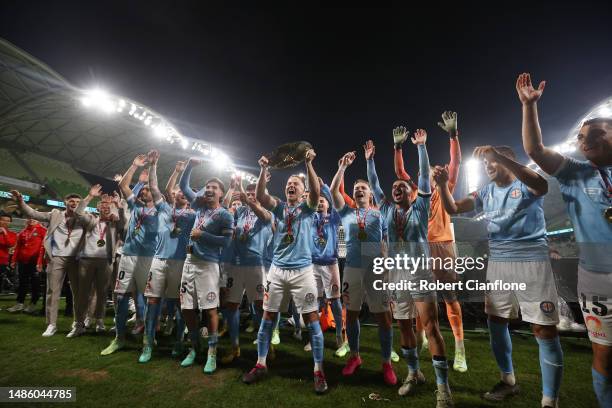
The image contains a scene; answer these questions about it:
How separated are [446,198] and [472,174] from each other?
2261 cm

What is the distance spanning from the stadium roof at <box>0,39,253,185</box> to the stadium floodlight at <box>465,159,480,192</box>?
22.0 m

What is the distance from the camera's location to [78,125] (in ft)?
81.4

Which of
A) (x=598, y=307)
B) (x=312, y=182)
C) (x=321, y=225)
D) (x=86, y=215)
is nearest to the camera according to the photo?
(x=598, y=307)

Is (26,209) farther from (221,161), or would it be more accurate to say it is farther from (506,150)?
→ (221,161)

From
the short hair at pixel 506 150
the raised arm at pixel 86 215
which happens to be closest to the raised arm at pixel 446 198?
the short hair at pixel 506 150

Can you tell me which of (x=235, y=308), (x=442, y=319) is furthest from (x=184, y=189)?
(x=442, y=319)

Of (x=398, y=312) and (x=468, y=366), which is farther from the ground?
(x=398, y=312)

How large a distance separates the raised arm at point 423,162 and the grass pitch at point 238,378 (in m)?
2.61

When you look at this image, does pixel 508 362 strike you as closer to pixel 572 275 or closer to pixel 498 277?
pixel 498 277

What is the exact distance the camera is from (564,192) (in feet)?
8.77

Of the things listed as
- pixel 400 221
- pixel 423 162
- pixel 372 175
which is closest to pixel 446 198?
pixel 423 162

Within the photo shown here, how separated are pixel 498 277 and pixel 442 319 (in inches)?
237

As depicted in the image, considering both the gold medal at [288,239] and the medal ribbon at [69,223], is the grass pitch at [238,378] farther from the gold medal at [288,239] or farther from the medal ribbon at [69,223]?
the medal ribbon at [69,223]

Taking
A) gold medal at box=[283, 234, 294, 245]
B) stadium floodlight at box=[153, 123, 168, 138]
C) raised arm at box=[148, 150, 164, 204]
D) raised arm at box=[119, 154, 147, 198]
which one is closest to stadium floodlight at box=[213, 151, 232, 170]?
stadium floodlight at box=[153, 123, 168, 138]
